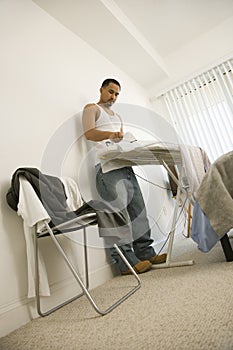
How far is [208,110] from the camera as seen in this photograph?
312cm

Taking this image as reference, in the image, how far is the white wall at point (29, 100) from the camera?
3.64 feet

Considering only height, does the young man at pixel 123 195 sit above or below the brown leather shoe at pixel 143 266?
above

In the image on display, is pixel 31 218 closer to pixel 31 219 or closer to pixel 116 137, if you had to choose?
pixel 31 219

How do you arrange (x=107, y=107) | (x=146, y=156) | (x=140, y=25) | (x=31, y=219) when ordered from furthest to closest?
(x=140, y=25)
(x=107, y=107)
(x=146, y=156)
(x=31, y=219)

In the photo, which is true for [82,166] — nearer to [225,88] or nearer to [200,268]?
[200,268]

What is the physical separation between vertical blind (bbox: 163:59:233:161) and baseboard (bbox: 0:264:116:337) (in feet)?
7.43

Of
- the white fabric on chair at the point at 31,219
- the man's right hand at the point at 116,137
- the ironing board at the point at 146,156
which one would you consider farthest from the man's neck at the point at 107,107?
the white fabric on chair at the point at 31,219

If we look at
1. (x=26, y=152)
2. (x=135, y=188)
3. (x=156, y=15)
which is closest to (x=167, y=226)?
(x=135, y=188)

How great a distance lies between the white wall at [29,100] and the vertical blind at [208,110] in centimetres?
134

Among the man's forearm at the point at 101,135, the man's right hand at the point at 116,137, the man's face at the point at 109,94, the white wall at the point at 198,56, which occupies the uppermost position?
the white wall at the point at 198,56

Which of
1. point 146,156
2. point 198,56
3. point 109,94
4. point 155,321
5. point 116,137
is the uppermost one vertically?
point 198,56

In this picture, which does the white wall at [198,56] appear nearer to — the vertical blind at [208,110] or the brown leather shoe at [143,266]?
the vertical blind at [208,110]

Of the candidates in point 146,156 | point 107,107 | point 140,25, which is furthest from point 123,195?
point 140,25

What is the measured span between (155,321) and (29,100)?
1.34 metres
